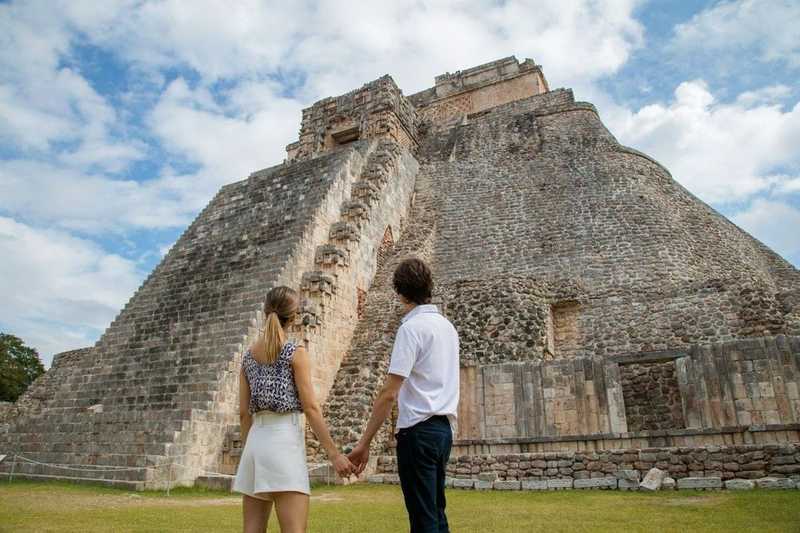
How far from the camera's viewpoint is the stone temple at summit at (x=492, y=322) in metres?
8.95

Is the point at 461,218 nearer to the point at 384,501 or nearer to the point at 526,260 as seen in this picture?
the point at 526,260

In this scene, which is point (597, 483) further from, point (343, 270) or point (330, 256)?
point (330, 256)

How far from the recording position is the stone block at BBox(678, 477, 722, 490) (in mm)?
7254

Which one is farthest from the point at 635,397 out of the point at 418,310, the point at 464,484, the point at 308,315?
the point at 418,310

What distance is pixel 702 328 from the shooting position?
11.6m

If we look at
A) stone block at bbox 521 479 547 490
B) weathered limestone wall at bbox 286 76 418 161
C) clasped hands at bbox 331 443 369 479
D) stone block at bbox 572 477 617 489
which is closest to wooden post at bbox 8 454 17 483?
stone block at bbox 521 479 547 490

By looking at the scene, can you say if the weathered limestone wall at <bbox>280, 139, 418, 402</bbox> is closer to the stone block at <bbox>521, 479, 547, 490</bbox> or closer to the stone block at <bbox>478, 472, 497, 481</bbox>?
the stone block at <bbox>478, 472, 497, 481</bbox>

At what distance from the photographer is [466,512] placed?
6.13 metres

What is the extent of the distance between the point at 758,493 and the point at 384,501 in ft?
15.1

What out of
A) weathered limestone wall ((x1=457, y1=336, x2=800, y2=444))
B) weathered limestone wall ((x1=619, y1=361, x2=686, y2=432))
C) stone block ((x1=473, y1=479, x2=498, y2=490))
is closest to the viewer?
stone block ((x1=473, y1=479, x2=498, y2=490))

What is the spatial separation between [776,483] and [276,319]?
7.00 m

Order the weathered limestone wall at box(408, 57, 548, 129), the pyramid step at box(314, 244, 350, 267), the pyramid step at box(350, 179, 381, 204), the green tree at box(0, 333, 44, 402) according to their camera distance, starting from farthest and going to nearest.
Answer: the green tree at box(0, 333, 44, 402), the weathered limestone wall at box(408, 57, 548, 129), the pyramid step at box(350, 179, 381, 204), the pyramid step at box(314, 244, 350, 267)

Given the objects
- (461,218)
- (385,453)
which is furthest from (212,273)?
(461,218)

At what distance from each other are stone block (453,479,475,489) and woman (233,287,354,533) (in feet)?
19.0
